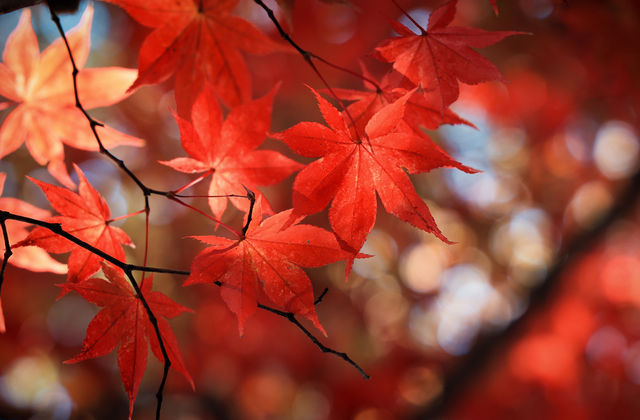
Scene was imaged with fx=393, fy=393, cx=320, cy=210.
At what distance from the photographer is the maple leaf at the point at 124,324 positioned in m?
0.61

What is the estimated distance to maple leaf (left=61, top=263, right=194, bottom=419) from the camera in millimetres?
608

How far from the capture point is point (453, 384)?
231 cm

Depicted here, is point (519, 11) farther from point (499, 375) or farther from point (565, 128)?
point (499, 375)

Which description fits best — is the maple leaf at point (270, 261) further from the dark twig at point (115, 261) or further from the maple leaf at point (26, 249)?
the maple leaf at point (26, 249)

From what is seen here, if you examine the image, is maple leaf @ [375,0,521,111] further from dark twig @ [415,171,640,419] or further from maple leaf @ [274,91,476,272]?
dark twig @ [415,171,640,419]

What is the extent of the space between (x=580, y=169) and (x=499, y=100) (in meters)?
1.17

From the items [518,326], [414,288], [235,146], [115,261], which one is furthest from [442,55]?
[414,288]

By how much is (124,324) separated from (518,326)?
2.28 metres

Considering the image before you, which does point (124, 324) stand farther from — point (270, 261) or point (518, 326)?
point (518, 326)

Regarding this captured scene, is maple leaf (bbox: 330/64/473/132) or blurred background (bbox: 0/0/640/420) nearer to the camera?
maple leaf (bbox: 330/64/473/132)

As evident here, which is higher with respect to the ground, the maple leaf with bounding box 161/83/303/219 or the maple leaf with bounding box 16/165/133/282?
the maple leaf with bounding box 161/83/303/219

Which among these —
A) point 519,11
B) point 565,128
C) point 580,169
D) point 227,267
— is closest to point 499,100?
point 565,128

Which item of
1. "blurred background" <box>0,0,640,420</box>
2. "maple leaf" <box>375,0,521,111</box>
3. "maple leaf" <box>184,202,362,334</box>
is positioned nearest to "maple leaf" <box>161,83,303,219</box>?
"maple leaf" <box>184,202,362,334</box>

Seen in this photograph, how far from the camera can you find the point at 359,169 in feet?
2.10
